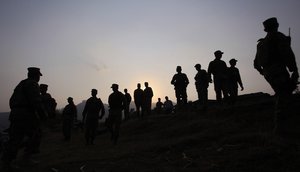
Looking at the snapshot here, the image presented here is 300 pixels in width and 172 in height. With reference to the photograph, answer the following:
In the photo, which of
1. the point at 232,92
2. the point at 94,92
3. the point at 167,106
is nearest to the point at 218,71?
the point at 232,92

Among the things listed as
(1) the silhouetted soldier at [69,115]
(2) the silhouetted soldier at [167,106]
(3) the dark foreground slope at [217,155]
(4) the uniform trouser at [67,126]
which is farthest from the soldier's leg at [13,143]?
(2) the silhouetted soldier at [167,106]

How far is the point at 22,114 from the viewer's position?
634cm

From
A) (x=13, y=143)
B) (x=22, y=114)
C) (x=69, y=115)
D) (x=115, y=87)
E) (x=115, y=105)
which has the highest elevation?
(x=115, y=87)

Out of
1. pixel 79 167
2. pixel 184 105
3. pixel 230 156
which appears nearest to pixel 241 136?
pixel 230 156

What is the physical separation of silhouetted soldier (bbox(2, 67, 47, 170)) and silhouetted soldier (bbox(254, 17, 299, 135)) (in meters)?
4.55

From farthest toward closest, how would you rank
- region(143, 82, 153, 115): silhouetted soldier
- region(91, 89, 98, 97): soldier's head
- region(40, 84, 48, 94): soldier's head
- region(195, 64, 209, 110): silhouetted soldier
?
region(143, 82, 153, 115): silhouetted soldier
region(195, 64, 209, 110): silhouetted soldier
region(91, 89, 98, 97): soldier's head
region(40, 84, 48, 94): soldier's head

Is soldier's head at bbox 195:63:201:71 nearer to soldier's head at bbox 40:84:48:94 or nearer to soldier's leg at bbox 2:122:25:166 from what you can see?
soldier's head at bbox 40:84:48:94

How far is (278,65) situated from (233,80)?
7.14m

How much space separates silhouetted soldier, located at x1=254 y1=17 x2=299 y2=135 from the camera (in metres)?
5.55

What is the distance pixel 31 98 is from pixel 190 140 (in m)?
4.24

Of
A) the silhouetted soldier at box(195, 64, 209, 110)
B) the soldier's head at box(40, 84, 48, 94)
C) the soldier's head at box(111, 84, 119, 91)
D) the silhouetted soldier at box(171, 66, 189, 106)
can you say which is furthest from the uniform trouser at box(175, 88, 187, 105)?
the soldier's head at box(40, 84, 48, 94)

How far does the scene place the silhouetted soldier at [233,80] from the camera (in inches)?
496

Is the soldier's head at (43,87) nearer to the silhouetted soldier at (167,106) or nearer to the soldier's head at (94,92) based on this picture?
the soldier's head at (94,92)

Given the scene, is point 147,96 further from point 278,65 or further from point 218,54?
point 278,65
